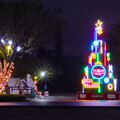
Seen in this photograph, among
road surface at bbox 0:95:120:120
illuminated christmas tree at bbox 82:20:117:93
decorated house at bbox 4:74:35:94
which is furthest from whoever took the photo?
decorated house at bbox 4:74:35:94

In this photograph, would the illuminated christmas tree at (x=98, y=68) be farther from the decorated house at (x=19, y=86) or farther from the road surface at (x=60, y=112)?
the road surface at (x=60, y=112)

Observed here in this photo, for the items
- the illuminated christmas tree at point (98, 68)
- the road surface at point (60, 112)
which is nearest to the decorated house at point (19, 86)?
the illuminated christmas tree at point (98, 68)

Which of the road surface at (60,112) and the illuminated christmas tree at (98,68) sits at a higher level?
the illuminated christmas tree at (98,68)

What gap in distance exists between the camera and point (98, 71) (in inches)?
2003

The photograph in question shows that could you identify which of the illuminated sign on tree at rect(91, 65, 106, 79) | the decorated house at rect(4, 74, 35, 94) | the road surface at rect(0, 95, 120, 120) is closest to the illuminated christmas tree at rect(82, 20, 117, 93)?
the illuminated sign on tree at rect(91, 65, 106, 79)

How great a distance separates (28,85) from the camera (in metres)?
69.4

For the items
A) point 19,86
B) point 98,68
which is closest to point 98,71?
point 98,68

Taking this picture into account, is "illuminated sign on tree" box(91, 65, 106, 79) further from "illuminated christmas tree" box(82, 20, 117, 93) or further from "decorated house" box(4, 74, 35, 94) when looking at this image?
"decorated house" box(4, 74, 35, 94)

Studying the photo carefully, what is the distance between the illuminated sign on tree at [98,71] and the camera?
5069cm

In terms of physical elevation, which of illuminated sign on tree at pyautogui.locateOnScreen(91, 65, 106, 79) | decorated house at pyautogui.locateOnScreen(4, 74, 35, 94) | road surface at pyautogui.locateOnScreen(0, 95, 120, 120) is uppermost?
illuminated sign on tree at pyautogui.locateOnScreen(91, 65, 106, 79)

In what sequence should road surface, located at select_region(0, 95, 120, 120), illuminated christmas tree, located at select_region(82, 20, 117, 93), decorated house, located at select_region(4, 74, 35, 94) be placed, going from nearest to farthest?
road surface, located at select_region(0, 95, 120, 120) → illuminated christmas tree, located at select_region(82, 20, 117, 93) → decorated house, located at select_region(4, 74, 35, 94)

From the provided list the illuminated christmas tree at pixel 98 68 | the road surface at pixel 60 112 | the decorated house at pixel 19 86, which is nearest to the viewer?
the road surface at pixel 60 112

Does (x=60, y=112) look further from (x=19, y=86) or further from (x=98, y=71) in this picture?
(x=19, y=86)

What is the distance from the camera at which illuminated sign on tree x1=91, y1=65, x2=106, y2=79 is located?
5069 cm
